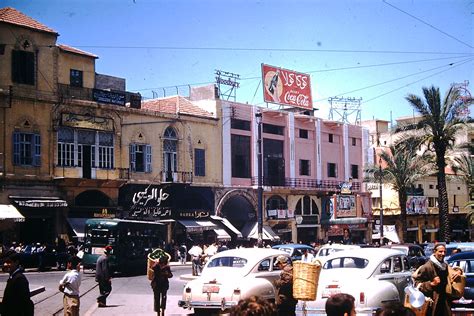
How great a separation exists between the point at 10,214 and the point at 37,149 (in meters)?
4.37

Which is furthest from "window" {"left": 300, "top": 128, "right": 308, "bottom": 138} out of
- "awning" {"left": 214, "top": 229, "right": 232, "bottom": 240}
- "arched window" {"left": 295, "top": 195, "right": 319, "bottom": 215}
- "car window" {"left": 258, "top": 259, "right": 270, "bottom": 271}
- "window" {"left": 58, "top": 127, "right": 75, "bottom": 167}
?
"car window" {"left": 258, "top": 259, "right": 270, "bottom": 271}

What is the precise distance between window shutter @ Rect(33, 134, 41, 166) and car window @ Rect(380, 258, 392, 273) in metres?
26.3

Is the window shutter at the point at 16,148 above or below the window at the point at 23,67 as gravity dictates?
below

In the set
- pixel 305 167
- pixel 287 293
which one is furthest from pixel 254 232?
pixel 287 293

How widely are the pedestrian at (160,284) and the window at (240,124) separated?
106 feet

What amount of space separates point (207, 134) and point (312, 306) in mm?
33379

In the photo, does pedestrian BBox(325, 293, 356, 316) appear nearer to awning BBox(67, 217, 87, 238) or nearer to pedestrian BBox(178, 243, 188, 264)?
awning BBox(67, 217, 87, 238)

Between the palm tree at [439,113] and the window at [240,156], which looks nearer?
the palm tree at [439,113]

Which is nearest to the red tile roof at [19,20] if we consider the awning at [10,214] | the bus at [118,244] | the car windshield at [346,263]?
the awning at [10,214]

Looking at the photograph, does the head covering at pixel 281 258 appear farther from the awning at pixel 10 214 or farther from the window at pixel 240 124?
the window at pixel 240 124

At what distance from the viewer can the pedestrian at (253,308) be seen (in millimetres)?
4805

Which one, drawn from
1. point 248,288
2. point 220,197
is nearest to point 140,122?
point 220,197

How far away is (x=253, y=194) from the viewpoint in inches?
1938

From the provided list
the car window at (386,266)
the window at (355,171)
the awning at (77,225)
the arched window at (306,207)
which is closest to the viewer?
the car window at (386,266)
